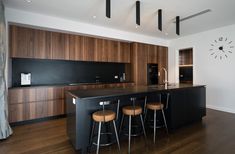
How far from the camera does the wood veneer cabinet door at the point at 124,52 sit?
506 cm

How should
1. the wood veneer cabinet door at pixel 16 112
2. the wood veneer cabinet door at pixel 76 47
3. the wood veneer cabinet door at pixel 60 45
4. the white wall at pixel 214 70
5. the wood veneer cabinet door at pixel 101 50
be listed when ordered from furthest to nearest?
the wood veneer cabinet door at pixel 101 50 → the white wall at pixel 214 70 → the wood veneer cabinet door at pixel 76 47 → the wood veneer cabinet door at pixel 60 45 → the wood veneer cabinet door at pixel 16 112

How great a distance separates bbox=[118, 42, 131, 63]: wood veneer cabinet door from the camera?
5062mm

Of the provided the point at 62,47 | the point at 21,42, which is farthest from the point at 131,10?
the point at 21,42

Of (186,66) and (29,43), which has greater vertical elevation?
(29,43)

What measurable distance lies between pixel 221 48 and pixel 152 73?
2443mm

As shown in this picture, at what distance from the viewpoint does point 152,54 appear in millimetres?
5637

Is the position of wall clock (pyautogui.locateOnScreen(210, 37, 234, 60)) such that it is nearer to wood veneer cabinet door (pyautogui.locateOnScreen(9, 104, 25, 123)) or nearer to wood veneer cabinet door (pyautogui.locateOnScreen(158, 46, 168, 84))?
wood veneer cabinet door (pyautogui.locateOnScreen(158, 46, 168, 84))

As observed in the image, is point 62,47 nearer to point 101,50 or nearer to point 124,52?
point 101,50

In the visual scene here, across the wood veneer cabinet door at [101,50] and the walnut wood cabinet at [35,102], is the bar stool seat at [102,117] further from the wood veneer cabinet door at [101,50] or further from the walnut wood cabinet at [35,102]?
the wood veneer cabinet door at [101,50]

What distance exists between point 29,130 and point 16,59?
1.93 meters

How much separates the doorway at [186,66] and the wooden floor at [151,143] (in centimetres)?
265

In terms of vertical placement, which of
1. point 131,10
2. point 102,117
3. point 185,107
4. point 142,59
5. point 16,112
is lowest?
point 16,112

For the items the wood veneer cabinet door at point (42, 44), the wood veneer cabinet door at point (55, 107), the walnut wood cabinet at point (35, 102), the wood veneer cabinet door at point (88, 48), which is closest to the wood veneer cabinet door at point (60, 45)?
the wood veneer cabinet door at point (42, 44)

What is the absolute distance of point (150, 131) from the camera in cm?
292
